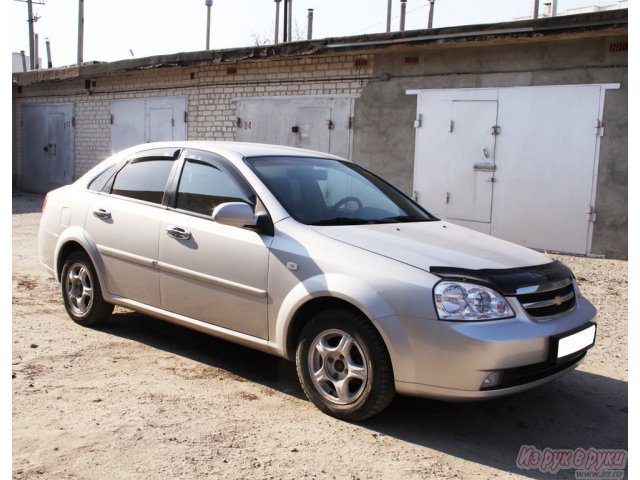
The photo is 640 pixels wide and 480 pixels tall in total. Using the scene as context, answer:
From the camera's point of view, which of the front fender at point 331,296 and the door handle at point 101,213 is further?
the door handle at point 101,213

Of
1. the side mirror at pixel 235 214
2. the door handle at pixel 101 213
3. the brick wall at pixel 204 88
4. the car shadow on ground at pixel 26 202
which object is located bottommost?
the car shadow on ground at pixel 26 202

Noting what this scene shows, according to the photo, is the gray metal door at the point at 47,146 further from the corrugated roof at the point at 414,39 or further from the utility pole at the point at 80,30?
the utility pole at the point at 80,30

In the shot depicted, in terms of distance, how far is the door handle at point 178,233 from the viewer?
14.9ft

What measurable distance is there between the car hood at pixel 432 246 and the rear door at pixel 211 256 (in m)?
0.52

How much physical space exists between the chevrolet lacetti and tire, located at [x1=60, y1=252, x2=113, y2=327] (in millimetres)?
16

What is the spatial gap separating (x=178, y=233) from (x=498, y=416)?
2434 mm

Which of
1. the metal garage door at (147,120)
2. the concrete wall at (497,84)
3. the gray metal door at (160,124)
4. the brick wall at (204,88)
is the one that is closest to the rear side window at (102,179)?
the concrete wall at (497,84)

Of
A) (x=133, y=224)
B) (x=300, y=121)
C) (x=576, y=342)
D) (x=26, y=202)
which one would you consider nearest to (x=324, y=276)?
(x=576, y=342)

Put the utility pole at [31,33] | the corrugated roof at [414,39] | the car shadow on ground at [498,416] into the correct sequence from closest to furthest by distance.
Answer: the car shadow on ground at [498,416]
the corrugated roof at [414,39]
the utility pole at [31,33]

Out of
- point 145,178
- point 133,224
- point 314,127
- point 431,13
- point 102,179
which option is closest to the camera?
point 133,224

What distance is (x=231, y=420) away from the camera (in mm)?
3748

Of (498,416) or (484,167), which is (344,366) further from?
(484,167)

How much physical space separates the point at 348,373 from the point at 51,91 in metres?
19.1

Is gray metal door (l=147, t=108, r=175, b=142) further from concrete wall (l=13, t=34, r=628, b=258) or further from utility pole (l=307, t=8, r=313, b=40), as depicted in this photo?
utility pole (l=307, t=8, r=313, b=40)
